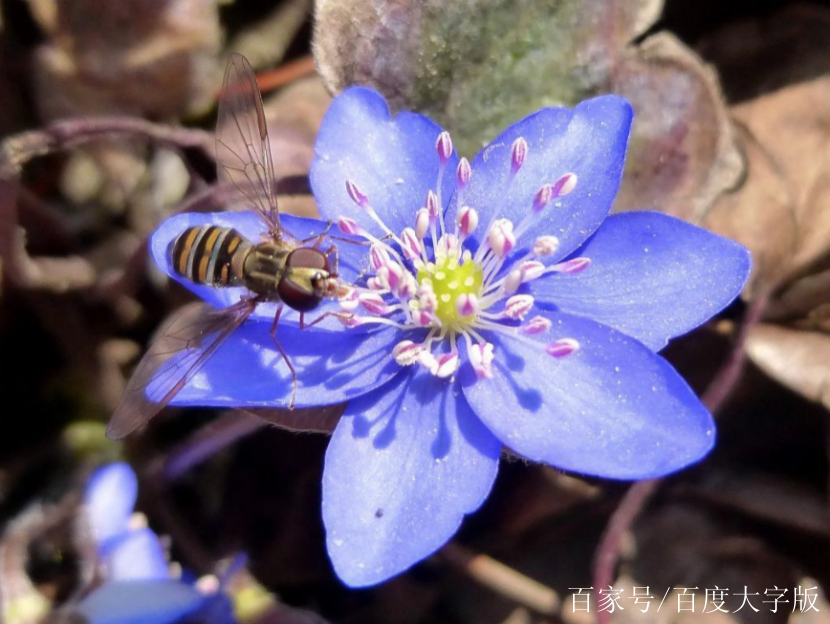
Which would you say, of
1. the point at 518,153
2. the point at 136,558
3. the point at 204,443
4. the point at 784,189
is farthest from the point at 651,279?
the point at 136,558

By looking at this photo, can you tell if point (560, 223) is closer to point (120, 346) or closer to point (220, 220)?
point (220, 220)

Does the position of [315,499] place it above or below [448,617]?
above

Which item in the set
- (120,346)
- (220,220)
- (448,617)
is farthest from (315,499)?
(220,220)

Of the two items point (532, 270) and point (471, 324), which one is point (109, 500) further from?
point (532, 270)

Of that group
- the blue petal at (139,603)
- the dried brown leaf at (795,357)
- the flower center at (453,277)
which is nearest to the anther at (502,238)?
the flower center at (453,277)

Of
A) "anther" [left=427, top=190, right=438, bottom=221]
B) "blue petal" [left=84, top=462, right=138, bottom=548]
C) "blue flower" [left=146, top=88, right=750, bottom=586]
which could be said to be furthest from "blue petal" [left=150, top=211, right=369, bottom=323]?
"blue petal" [left=84, top=462, right=138, bottom=548]
